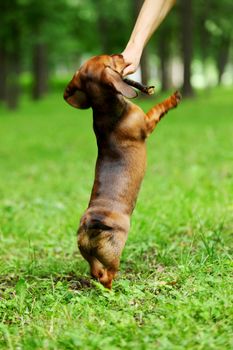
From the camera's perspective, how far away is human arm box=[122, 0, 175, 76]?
14.5ft

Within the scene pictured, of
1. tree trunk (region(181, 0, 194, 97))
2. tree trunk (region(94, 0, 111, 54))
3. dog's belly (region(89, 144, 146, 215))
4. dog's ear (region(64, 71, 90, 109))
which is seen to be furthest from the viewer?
tree trunk (region(94, 0, 111, 54))

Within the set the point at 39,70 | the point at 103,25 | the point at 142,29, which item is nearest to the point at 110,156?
the point at 142,29

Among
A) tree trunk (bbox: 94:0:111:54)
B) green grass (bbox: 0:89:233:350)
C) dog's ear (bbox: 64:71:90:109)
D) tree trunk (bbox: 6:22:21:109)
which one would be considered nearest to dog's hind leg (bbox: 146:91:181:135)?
dog's ear (bbox: 64:71:90:109)

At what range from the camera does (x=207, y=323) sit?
3340 millimetres

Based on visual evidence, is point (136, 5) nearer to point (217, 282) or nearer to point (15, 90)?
point (15, 90)

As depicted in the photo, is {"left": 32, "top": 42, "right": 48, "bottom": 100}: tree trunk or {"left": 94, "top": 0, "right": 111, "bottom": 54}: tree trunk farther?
{"left": 94, "top": 0, "right": 111, "bottom": 54}: tree trunk

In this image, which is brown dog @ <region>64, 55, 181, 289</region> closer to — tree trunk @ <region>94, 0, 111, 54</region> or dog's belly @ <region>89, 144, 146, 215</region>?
dog's belly @ <region>89, 144, 146, 215</region>

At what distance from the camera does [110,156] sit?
14.1 feet

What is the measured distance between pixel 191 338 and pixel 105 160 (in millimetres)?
1528

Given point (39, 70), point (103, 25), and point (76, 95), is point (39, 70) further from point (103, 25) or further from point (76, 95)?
point (76, 95)

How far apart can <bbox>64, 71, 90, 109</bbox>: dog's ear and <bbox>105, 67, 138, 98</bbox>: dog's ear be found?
0.85 feet

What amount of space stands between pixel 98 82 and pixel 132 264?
147 centimetres

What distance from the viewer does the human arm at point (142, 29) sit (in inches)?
174

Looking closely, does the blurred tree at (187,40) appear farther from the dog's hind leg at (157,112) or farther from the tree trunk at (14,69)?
the dog's hind leg at (157,112)
